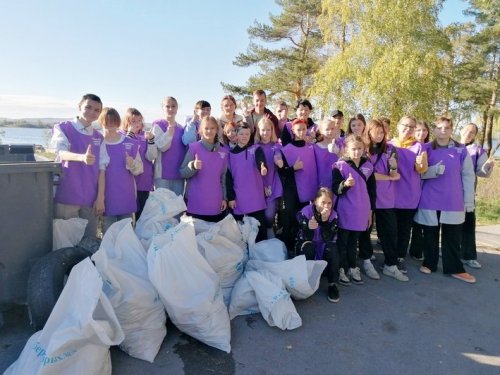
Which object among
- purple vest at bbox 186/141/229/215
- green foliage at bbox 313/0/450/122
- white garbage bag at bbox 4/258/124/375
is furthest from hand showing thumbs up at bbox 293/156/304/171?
green foliage at bbox 313/0/450/122

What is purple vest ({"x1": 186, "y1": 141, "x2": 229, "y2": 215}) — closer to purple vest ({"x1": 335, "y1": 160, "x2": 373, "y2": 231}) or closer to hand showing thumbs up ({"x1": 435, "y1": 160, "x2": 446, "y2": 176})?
purple vest ({"x1": 335, "y1": 160, "x2": 373, "y2": 231})

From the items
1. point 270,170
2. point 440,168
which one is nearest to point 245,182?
point 270,170

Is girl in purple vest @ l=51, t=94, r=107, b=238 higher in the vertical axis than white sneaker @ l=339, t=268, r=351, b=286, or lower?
higher

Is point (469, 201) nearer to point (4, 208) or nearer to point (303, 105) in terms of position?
point (303, 105)

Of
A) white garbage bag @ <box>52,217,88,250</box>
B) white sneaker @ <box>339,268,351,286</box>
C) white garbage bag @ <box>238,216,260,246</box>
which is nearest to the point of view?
white garbage bag @ <box>52,217,88,250</box>

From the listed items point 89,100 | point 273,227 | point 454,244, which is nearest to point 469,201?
point 454,244

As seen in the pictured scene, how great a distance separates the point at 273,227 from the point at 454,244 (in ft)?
7.09

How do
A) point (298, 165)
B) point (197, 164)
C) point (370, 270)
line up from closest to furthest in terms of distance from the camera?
point (197, 164) < point (298, 165) < point (370, 270)

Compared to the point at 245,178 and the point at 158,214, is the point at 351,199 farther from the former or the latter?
the point at 158,214

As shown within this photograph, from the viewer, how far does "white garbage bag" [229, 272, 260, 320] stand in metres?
3.17

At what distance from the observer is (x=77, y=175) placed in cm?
347

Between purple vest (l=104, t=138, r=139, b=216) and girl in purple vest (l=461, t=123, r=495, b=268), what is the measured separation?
4.11 m

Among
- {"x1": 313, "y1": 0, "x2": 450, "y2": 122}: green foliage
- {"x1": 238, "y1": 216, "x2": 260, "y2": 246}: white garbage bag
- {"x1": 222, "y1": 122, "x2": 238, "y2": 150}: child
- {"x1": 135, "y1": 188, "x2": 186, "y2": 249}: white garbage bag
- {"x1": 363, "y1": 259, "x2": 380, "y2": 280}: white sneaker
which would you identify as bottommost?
{"x1": 363, "y1": 259, "x2": 380, "y2": 280}: white sneaker

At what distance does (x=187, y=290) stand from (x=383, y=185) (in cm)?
268
